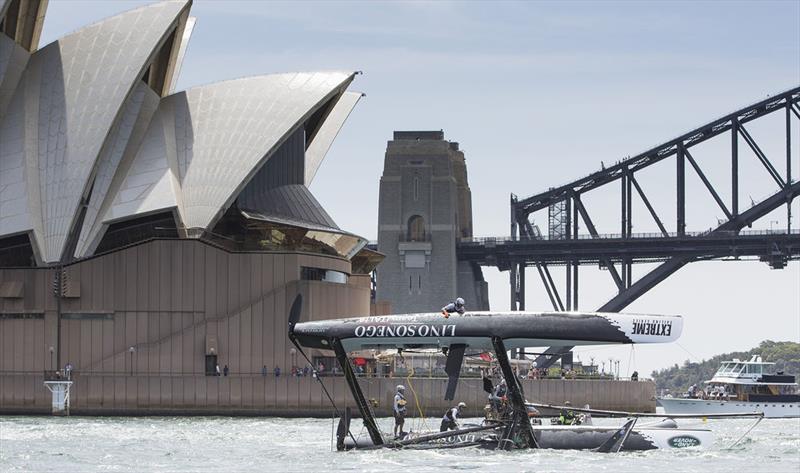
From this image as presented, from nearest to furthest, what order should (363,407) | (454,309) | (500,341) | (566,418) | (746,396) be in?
1. (500,341)
2. (454,309)
3. (363,407)
4. (566,418)
5. (746,396)

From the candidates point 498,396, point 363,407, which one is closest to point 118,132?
point 363,407

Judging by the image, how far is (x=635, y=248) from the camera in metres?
128

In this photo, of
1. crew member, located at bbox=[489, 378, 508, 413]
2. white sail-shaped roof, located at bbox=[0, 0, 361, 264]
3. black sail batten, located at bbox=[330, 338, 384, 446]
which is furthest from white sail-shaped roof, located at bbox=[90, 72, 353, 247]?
crew member, located at bbox=[489, 378, 508, 413]

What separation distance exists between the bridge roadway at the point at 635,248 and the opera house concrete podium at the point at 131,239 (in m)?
46.9

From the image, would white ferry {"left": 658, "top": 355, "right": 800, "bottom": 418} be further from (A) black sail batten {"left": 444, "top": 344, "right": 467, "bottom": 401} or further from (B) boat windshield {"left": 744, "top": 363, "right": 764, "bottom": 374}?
(A) black sail batten {"left": 444, "top": 344, "right": 467, "bottom": 401}

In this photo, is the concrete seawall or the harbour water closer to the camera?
the harbour water

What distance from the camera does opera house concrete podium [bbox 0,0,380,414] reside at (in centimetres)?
8062

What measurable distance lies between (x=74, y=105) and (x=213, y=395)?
1577 cm

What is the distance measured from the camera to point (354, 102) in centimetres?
9850

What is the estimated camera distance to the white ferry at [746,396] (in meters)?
94.2

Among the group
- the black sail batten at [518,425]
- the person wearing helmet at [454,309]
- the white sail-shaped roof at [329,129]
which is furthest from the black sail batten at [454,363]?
the white sail-shaped roof at [329,129]

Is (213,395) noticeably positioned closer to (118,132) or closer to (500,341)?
(118,132)

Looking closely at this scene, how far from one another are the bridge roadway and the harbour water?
207 ft

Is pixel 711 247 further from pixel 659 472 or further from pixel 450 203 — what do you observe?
pixel 659 472
